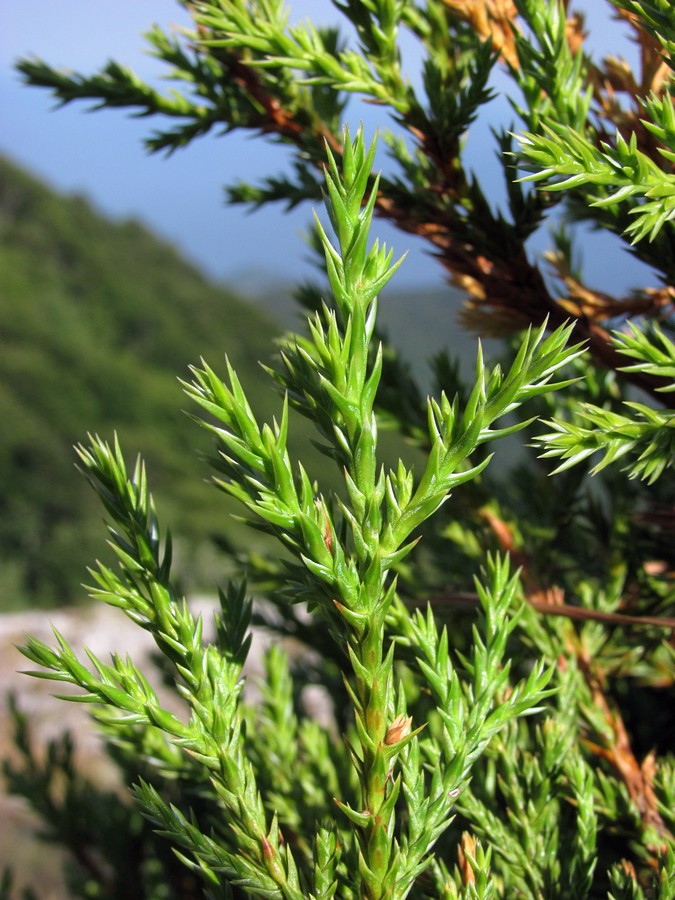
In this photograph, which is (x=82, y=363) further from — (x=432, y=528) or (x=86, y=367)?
(x=432, y=528)

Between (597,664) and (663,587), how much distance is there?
6.3 inches

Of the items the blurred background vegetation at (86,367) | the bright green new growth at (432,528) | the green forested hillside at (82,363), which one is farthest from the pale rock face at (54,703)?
the green forested hillside at (82,363)

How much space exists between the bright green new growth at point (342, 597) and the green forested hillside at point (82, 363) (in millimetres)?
26555

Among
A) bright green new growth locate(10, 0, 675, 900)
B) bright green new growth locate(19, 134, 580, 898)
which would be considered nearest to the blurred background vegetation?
bright green new growth locate(10, 0, 675, 900)

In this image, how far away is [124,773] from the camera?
167 cm

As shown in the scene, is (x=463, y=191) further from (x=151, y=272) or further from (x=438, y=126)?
(x=151, y=272)

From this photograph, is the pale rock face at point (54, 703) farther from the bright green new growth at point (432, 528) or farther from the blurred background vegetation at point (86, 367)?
the blurred background vegetation at point (86, 367)

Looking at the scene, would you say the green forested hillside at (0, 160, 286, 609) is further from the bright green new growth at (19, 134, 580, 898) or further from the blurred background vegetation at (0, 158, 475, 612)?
the bright green new growth at (19, 134, 580, 898)

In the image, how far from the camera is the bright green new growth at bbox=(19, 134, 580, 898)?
26.7 inches

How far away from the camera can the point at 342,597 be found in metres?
0.68

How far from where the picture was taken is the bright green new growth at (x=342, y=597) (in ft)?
2.22

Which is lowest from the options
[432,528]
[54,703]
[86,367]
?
[86,367]

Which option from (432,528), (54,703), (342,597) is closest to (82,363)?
(54,703)

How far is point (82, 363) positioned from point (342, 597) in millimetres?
53571
